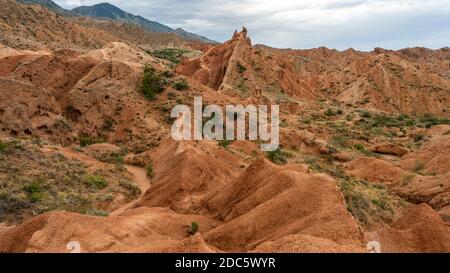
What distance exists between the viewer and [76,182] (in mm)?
22938

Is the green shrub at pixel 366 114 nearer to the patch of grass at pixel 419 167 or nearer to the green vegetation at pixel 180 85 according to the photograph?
the patch of grass at pixel 419 167

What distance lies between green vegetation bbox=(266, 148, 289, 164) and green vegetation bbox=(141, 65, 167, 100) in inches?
480

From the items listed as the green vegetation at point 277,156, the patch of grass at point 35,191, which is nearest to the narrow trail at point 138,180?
the patch of grass at point 35,191

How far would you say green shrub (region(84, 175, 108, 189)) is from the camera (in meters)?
23.1

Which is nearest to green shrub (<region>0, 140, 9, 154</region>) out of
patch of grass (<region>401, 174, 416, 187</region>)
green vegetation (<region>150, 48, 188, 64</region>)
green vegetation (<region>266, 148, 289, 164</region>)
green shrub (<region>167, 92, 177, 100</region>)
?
green vegetation (<region>266, 148, 289, 164</region>)

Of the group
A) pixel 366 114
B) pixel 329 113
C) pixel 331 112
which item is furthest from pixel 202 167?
pixel 366 114

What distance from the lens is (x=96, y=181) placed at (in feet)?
77.0

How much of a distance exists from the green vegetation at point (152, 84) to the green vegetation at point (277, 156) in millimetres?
12200

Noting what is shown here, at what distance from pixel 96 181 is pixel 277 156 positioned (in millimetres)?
12323

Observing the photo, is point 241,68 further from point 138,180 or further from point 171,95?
point 138,180

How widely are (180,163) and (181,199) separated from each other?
3063 millimetres

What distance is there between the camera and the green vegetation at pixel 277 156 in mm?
30245

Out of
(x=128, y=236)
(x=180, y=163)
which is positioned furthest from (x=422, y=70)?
(x=128, y=236)
